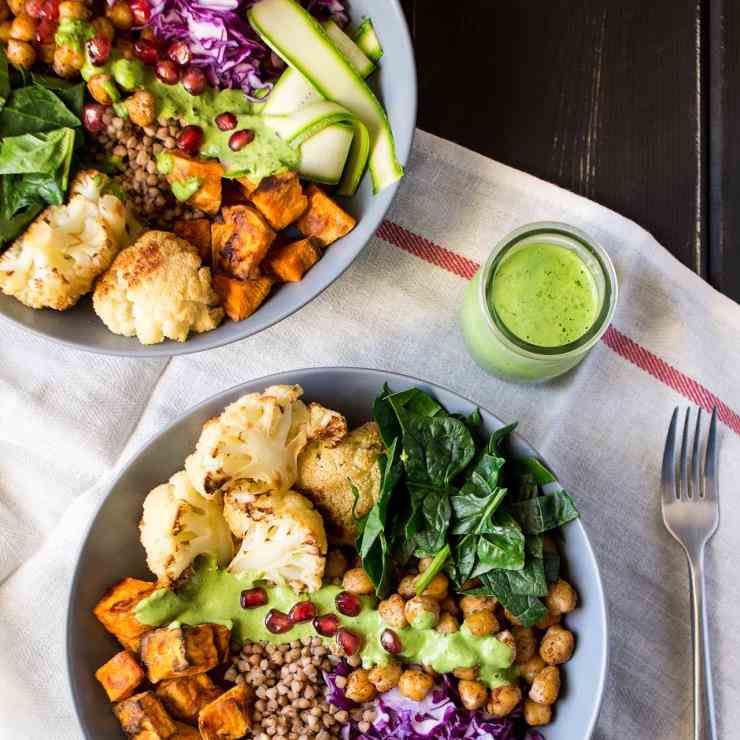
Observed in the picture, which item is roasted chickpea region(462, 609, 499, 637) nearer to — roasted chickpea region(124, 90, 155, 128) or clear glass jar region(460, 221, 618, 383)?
roasted chickpea region(124, 90, 155, 128)

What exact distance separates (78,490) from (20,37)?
1209 mm

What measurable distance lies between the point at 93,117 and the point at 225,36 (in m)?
0.39

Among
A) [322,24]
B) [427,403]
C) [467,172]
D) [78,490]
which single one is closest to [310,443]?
[427,403]

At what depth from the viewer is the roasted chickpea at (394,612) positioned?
208 cm

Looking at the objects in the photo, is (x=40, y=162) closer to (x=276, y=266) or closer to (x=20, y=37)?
(x=20, y=37)

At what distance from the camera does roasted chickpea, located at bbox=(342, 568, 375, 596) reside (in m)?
2.13

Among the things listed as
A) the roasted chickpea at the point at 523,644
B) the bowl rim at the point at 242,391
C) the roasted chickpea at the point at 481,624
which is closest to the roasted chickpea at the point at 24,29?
the bowl rim at the point at 242,391

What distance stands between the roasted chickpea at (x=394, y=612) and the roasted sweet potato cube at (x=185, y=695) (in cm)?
47

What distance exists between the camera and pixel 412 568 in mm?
2215

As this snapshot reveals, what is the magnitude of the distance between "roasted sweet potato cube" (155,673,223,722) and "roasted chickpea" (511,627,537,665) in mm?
758

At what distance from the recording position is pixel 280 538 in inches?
81.5

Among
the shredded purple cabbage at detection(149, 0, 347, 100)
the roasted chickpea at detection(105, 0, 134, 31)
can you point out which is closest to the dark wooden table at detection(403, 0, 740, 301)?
the shredded purple cabbage at detection(149, 0, 347, 100)

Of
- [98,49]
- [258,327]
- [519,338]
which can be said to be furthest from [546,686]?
[98,49]

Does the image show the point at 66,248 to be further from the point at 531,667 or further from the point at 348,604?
the point at 531,667
